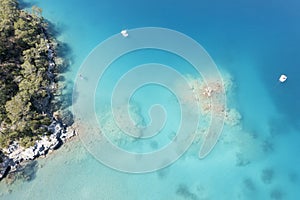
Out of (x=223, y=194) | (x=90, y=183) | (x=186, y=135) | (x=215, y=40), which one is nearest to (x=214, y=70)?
(x=215, y=40)

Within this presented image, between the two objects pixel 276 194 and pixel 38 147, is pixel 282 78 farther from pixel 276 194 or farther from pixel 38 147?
pixel 38 147

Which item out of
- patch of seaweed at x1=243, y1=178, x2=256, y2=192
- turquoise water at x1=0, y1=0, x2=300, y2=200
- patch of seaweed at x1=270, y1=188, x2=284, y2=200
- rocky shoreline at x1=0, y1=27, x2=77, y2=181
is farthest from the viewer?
patch of seaweed at x1=243, y1=178, x2=256, y2=192

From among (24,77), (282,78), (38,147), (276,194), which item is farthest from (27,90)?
(282,78)

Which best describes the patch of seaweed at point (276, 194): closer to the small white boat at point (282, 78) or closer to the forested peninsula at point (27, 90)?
the small white boat at point (282, 78)

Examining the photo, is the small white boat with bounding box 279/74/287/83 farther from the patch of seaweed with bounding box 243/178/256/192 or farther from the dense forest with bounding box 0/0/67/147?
the dense forest with bounding box 0/0/67/147

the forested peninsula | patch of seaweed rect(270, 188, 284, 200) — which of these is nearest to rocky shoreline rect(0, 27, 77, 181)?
the forested peninsula

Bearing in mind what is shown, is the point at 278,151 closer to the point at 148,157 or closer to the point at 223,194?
the point at 223,194
